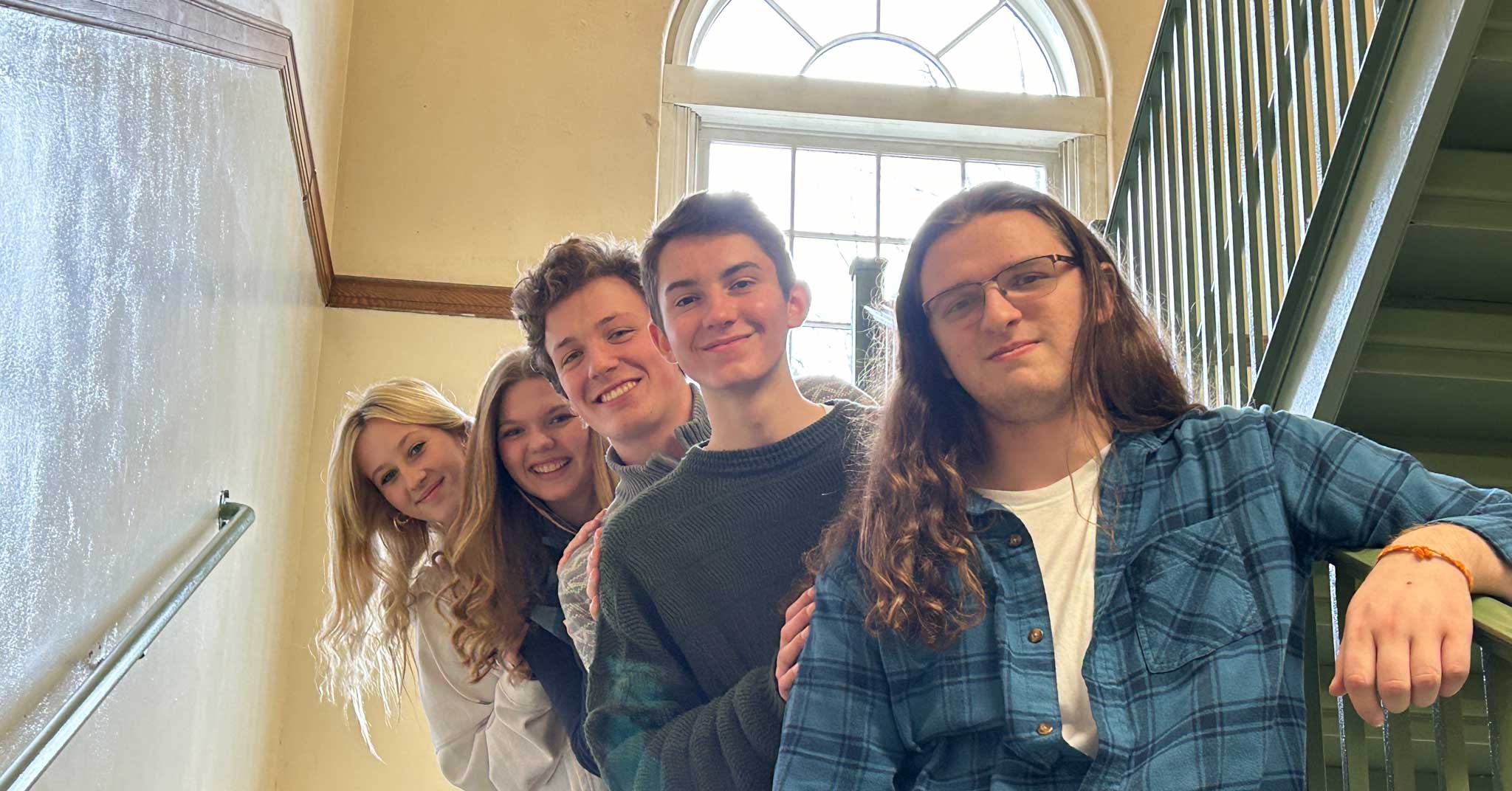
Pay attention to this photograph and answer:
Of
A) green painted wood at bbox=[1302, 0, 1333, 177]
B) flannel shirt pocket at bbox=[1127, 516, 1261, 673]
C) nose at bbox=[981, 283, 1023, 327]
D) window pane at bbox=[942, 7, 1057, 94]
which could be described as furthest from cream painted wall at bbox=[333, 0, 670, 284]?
flannel shirt pocket at bbox=[1127, 516, 1261, 673]

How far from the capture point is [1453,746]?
1196 mm

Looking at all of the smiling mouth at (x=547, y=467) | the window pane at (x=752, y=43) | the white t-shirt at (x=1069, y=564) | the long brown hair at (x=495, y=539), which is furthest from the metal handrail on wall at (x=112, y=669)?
the window pane at (x=752, y=43)

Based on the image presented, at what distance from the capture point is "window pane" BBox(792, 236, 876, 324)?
509 centimetres

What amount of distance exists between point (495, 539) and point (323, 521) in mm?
2410

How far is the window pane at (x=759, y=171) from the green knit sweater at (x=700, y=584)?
3.47 metres

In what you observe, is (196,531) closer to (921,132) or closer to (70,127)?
(70,127)

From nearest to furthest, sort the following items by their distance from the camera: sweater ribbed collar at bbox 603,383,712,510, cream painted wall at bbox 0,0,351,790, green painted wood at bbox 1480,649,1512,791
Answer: green painted wood at bbox 1480,649,1512,791 → cream painted wall at bbox 0,0,351,790 → sweater ribbed collar at bbox 603,383,712,510

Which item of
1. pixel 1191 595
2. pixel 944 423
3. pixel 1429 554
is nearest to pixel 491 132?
pixel 944 423

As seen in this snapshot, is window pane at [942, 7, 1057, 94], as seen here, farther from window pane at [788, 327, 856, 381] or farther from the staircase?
the staircase

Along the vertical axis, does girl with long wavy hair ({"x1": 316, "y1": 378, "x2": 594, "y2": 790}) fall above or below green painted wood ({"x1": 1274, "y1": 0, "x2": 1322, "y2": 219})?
below

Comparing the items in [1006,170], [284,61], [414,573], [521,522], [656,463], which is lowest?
[414,573]

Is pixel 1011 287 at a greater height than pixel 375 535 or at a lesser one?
greater

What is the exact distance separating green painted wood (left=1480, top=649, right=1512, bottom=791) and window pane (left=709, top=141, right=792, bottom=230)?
406 centimetres

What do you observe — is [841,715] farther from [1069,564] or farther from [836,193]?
[836,193]
